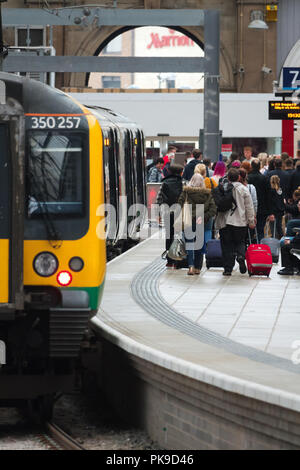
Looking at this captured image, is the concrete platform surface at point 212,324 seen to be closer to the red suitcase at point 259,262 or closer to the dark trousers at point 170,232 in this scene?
the red suitcase at point 259,262

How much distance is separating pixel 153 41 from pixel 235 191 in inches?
3709

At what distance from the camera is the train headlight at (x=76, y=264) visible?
997 cm

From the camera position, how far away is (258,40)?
1848 inches

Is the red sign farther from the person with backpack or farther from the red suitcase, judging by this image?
the red suitcase

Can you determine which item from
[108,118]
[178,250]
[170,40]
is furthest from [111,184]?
[170,40]

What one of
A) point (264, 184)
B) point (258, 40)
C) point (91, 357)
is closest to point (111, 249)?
point (264, 184)

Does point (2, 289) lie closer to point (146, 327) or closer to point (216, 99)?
point (146, 327)

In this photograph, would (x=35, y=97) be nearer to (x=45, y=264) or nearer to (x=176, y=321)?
(x=45, y=264)

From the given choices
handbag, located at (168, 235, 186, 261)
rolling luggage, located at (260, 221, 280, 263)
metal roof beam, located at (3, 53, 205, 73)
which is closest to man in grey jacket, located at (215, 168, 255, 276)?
handbag, located at (168, 235, 186, 261)

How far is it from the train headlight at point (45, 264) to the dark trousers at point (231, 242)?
8076mm

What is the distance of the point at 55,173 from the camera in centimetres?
1012

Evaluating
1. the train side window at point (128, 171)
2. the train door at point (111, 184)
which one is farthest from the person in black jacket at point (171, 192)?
the train side window at point (128, 171)

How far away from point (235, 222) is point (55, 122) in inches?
313
